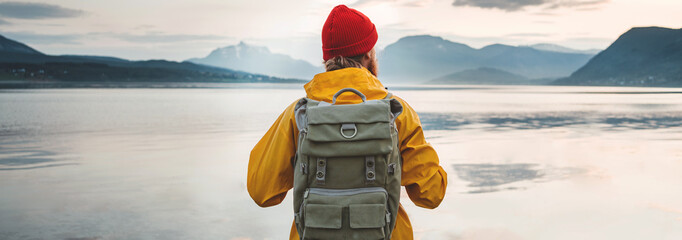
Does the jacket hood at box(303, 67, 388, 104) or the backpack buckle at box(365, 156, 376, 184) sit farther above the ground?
the jacket hood at box(303, 67, 388, 104)

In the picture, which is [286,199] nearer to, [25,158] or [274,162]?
[274,162]

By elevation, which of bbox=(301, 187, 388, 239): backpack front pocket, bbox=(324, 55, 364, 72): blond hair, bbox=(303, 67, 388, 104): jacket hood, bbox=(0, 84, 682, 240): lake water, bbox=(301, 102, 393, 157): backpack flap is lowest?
bbox=(0, 84, 682, 240): lake water

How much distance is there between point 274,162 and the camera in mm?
2174

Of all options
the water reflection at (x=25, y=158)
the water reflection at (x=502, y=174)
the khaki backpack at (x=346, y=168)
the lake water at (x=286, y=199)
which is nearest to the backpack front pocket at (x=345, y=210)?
the khaki backpack at (x=346, y=168)

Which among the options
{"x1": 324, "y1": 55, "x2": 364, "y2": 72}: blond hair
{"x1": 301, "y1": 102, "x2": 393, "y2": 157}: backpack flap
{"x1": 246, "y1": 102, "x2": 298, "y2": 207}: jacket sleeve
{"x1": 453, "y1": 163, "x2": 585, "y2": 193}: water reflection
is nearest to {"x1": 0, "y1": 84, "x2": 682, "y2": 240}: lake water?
{"x1": 453, "y1": 163, "x2": 585, "y2": 193}: water reflection

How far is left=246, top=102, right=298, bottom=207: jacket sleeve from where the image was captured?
2164 mm

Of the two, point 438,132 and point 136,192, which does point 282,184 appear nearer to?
point 136,192

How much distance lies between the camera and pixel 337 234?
7.07ft

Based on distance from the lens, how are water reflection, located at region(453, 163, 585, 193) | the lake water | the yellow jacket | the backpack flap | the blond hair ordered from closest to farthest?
1. the backpack flap
2. the yellow jacket
3. the blond hair
4. the lake water
5. water reflection, located at region(453, 163, 585, 193)

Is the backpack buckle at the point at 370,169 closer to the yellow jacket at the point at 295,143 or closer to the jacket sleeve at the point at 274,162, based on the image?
the yellow jacket at the point at 295,143

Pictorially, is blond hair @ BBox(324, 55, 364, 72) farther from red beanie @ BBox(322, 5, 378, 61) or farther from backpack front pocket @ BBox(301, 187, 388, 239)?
backpack front pocket @ BBox(301, 187, 388, 239)

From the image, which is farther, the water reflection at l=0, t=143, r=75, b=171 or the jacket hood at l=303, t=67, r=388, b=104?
the water reflection at l=0, t=143, r=75, b=171

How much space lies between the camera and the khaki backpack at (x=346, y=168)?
2018 millimetres

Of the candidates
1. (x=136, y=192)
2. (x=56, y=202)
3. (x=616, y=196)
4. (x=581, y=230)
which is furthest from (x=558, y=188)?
(x=56, y=202)
